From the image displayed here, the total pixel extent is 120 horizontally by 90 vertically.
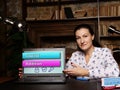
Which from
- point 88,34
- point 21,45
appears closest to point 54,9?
point 21,45

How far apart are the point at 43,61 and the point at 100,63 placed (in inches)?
23.4

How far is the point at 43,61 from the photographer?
1.94 meters

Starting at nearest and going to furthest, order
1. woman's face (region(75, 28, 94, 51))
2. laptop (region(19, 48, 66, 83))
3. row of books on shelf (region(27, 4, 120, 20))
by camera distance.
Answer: laptop (region(19, 48, 66, 83)), woman's face (region(75, 28, 94, 51)), row of books on shelf (region(27, 4, 120, 20))

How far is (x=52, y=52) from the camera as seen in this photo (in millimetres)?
1973

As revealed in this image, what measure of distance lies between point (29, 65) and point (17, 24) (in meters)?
0.36

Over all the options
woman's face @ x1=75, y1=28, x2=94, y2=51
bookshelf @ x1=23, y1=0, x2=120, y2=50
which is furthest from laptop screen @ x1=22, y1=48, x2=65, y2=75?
bookshelf @ x1=23, y1=0, x2=120, y2=50

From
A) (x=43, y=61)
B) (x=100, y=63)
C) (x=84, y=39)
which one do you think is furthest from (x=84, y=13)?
(x=43, y=61)

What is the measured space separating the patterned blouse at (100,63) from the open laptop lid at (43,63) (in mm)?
269

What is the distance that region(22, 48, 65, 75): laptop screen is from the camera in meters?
1.94

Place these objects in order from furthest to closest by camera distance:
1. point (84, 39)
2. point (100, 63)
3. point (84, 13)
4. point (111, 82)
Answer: point (84, 13) → point (84, 39) → point (100, 63) → point (111, 82)

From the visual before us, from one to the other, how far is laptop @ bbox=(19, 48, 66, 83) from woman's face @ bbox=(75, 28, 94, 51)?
1.48 feet

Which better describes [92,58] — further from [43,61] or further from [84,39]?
[43,61]

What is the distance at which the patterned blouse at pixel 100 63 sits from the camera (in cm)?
208

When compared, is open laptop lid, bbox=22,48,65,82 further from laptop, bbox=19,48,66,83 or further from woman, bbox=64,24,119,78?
woman, bbox=64,24,119,78
